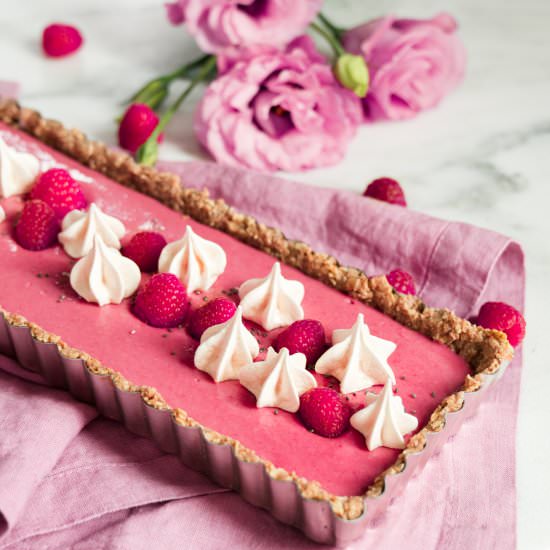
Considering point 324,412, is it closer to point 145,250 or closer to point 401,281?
point 401,281

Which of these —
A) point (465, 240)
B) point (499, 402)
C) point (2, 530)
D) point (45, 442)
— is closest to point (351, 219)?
point (465, 240)

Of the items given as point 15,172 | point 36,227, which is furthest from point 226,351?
point 15,172

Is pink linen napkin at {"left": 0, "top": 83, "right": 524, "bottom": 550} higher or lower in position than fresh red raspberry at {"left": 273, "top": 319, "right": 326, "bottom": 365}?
lower

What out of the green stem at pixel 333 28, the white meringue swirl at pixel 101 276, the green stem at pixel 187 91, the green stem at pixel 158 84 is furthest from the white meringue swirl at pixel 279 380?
the green stem at pixel 333 28

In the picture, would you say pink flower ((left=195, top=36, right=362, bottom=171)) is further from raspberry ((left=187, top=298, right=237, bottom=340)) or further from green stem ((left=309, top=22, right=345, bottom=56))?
raspberry ((left=187, top=298, right=237, bottom=340))

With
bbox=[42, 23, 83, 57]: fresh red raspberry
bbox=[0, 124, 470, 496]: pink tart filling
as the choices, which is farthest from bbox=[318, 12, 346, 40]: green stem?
bbox=[0, 124, 470, 496]: pink tart filling

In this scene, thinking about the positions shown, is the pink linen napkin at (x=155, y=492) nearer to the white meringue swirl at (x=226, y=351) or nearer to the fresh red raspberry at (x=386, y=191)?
the white meringue swirl at (x=226, y=351)
